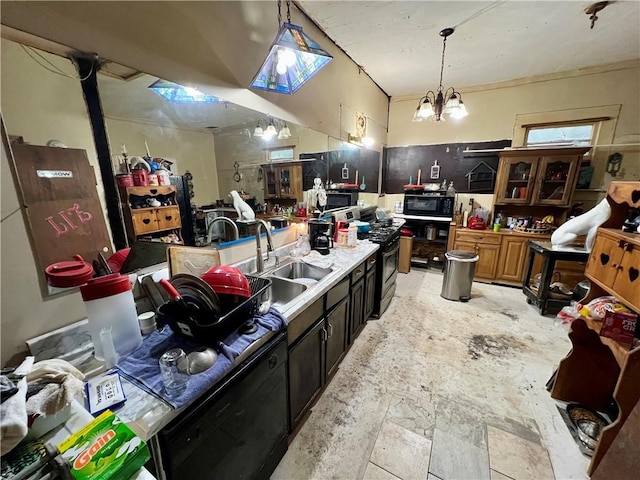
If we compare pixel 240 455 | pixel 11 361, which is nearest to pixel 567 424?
pixel 240 455

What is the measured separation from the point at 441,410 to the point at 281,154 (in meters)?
2.26

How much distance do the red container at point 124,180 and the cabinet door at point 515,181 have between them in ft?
14.0

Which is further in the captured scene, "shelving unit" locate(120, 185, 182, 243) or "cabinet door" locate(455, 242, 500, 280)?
"cabinet door" locate(455, 242, 500, 280)

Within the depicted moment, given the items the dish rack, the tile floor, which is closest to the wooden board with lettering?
the dish rack

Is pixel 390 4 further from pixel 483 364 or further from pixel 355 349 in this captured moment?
pixel 483 364

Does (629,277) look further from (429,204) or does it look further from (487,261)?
(429,204)

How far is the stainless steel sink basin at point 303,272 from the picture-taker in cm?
191

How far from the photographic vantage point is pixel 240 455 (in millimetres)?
1050

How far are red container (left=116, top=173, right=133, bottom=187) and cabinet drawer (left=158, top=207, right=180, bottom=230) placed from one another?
0.19 metres

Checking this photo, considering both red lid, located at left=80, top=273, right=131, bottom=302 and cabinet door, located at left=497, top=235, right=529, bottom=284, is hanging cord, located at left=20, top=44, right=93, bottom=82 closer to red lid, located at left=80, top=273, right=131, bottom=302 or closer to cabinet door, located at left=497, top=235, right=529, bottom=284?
red lid, located at left=80, top=273, right=131, bottom=302

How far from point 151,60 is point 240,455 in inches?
70.5

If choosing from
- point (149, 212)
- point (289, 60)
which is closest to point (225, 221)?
point (149, 212)

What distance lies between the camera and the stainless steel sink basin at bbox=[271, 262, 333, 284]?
6.27 feet

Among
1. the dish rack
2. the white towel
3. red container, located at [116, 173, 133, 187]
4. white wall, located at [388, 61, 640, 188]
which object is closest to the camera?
the white towel
